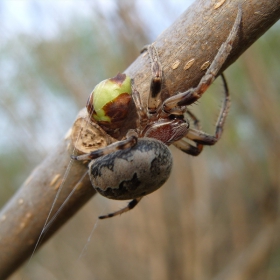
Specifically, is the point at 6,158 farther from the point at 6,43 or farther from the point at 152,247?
the point at 152,247

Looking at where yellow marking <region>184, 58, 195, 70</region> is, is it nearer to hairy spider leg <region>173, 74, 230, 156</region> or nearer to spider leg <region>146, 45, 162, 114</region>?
spider leg <region>146, 45, 162, 114</region>

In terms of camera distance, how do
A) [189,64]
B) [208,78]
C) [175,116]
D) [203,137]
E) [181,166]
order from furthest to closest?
[181,166] < [203,137] < [175,116] < [208,78] < [189,64]

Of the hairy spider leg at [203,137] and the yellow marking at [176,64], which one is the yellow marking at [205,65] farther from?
the hairy spider leg at [203,137]

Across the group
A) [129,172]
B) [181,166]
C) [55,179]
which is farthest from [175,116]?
[181,166]

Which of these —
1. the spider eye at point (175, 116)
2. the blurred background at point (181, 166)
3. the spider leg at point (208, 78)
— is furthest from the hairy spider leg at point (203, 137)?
the blurred background at point (181, 166)

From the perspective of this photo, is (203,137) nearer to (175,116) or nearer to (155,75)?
(175,116)

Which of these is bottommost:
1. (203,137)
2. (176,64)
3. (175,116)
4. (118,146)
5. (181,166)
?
(181,166)

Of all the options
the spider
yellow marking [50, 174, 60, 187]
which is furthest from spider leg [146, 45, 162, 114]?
yellow marking [50, 174, 60, 187]
